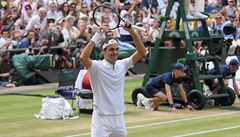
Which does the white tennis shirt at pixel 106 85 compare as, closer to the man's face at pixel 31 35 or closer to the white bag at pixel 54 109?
the white bag at pixel 54 109

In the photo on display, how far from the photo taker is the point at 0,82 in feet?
75.5

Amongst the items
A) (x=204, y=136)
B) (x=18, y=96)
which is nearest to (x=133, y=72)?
(x=18, y=96)

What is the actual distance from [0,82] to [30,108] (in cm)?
454

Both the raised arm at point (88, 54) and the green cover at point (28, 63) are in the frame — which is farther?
the green cover at point (28, 63)

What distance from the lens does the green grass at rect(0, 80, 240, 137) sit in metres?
15.0

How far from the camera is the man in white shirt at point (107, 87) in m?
9.98

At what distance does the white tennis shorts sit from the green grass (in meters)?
4.66

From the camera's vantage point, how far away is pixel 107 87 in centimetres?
1017

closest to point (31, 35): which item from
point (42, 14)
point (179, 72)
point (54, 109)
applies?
point (42, 14)

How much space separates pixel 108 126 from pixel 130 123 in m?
6.44

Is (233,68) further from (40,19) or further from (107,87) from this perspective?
(107,87)

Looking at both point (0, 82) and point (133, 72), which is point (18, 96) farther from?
point (133, 72)

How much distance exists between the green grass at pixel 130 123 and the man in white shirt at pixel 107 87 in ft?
14.9

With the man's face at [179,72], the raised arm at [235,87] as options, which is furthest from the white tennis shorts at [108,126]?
the raised arm at [235,87]
